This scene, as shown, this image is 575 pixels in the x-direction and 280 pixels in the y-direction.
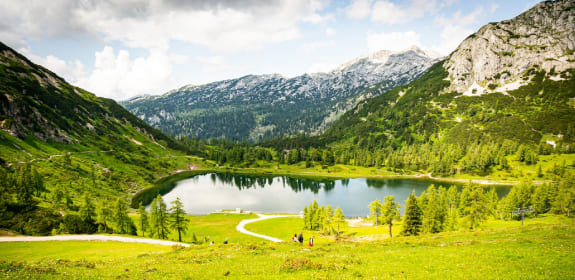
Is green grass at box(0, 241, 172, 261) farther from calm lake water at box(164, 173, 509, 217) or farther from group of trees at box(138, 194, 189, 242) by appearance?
calm lake water at box(164, 173, 509, 217)

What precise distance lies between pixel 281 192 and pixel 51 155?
387ft

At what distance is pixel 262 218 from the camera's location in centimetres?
9131

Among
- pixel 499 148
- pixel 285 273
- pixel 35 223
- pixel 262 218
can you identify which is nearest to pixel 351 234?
pixel 262 218

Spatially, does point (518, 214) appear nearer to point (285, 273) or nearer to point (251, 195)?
point (285, 273)

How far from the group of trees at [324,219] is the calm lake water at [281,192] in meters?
33.2

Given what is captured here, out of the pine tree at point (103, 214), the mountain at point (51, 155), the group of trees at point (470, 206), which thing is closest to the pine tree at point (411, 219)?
the group of trees at point (470, 206)

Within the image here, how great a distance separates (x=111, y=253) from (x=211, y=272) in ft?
75.1

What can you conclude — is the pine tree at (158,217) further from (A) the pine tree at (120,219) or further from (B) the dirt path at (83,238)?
(B) the dirt path at (83,238)

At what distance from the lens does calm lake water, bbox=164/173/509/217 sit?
115 m

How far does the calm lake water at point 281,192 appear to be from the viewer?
115m

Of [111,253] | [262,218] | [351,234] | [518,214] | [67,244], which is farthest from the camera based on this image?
[262,218]

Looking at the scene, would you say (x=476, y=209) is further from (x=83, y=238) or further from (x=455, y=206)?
(x=83, y=238)

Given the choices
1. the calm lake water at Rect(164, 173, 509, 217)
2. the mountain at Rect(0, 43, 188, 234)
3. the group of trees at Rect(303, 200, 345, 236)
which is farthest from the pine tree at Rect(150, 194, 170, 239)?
the calm lake water at Rect(164, 173, 509, 217)

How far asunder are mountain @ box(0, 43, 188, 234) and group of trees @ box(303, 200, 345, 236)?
57.7 m
